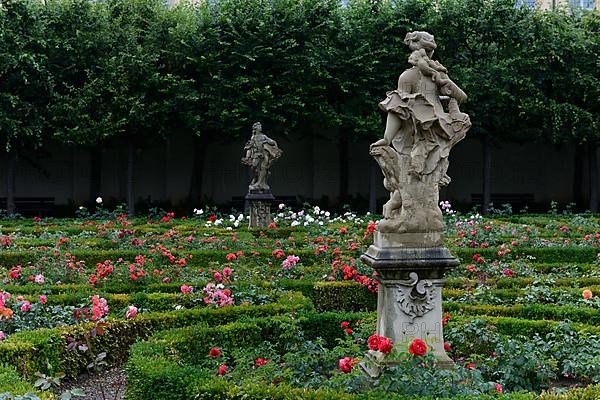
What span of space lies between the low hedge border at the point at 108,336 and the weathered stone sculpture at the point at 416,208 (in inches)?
88.1

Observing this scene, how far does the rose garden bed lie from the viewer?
5.35 m

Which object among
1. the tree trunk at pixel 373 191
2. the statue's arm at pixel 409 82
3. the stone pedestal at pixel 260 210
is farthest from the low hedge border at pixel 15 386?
the tree trunk at pixel 373 191

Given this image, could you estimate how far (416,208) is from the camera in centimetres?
586

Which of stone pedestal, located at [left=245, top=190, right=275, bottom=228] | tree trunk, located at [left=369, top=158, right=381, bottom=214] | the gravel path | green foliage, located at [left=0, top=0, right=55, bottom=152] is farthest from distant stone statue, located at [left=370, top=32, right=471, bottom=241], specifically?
tree trunk, located at [left=369, top=158, right=381, bottom=214]

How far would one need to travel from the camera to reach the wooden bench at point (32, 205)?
81.1ft

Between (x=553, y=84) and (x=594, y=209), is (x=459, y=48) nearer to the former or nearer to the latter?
(x=553, y=84)

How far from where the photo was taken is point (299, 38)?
2144 centimetres

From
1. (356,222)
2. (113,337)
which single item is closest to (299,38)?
(356,222)

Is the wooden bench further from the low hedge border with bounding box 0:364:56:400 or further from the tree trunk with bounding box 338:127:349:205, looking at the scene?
the low hedge border with bounding box 0:364:56:400

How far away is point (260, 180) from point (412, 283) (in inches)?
388

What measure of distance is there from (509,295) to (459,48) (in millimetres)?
15659

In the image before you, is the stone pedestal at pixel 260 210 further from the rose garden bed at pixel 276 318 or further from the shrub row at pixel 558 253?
the shrub row at pixel 558 253

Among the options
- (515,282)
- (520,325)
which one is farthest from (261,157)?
(520,325)

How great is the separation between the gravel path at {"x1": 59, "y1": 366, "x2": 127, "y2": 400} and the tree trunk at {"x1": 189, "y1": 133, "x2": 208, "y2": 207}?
57.1ft
